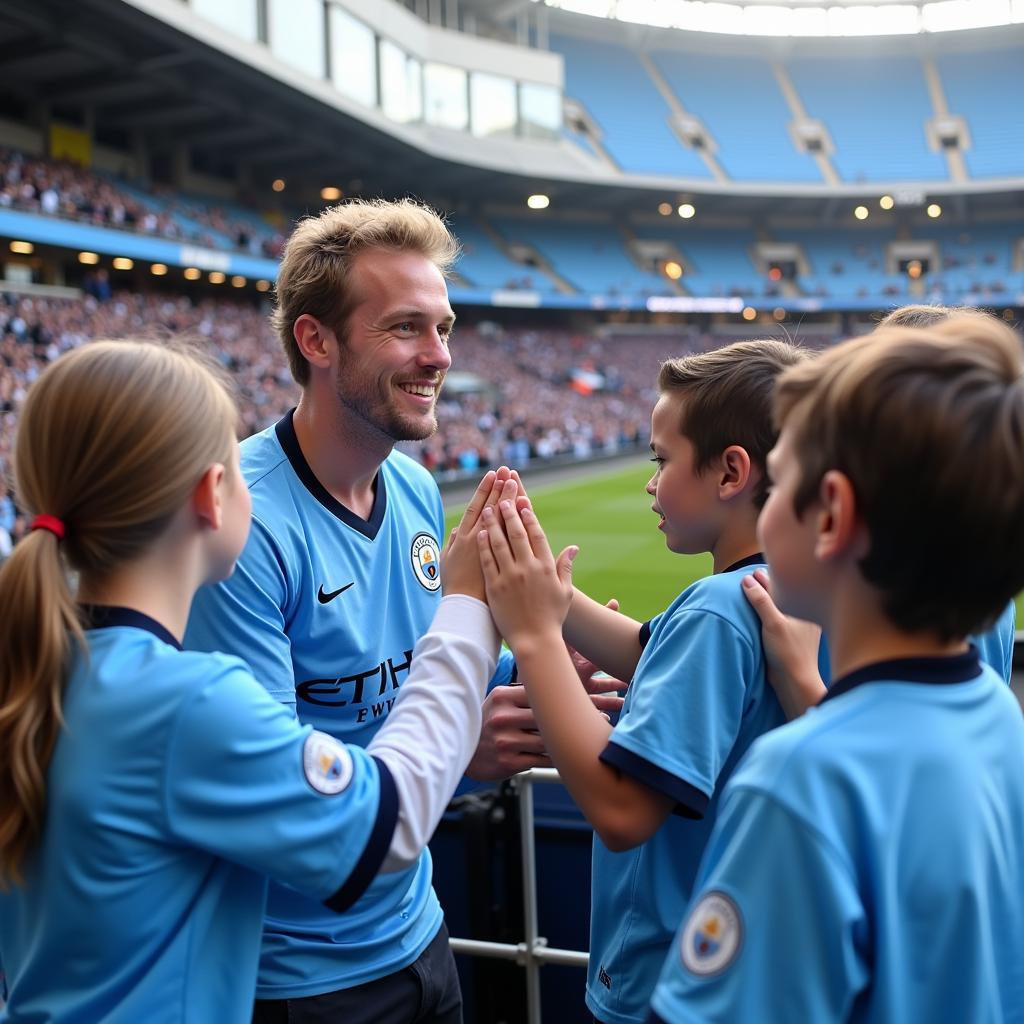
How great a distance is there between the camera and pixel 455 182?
4016cm

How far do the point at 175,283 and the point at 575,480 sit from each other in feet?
51.5

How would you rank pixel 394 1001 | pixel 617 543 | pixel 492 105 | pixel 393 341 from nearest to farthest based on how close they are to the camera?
pixel 394 1001
pixel 393 341
pixel 617 543
pixel 492 105

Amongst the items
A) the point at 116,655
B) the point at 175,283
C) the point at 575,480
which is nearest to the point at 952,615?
the point at 116,655

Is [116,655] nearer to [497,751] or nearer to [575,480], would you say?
[497,751]

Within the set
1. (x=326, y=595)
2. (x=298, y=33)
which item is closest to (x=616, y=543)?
(x=326, y=595)

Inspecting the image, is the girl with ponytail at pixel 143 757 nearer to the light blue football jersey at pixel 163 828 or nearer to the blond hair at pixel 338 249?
the light blue football jersey at pixel 163 828

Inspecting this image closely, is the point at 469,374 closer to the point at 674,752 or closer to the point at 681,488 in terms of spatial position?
the point at 681,488

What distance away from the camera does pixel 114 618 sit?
140 cm

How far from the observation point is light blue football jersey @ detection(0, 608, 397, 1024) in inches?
50.3

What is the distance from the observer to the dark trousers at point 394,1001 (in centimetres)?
187

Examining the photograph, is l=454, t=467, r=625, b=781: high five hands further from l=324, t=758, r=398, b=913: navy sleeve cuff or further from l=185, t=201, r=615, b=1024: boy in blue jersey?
l=324, t=758, r=398, b=913: navy sleeve cuff

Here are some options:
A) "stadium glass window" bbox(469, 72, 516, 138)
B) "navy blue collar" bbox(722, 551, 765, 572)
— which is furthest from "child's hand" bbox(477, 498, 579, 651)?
"stadium glass window" bbox(469, 72, 516, 138)

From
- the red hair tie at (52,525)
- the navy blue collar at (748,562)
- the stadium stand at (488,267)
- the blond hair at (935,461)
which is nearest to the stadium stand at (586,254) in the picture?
the stadium stand at (488,267)

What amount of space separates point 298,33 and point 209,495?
31.2m
